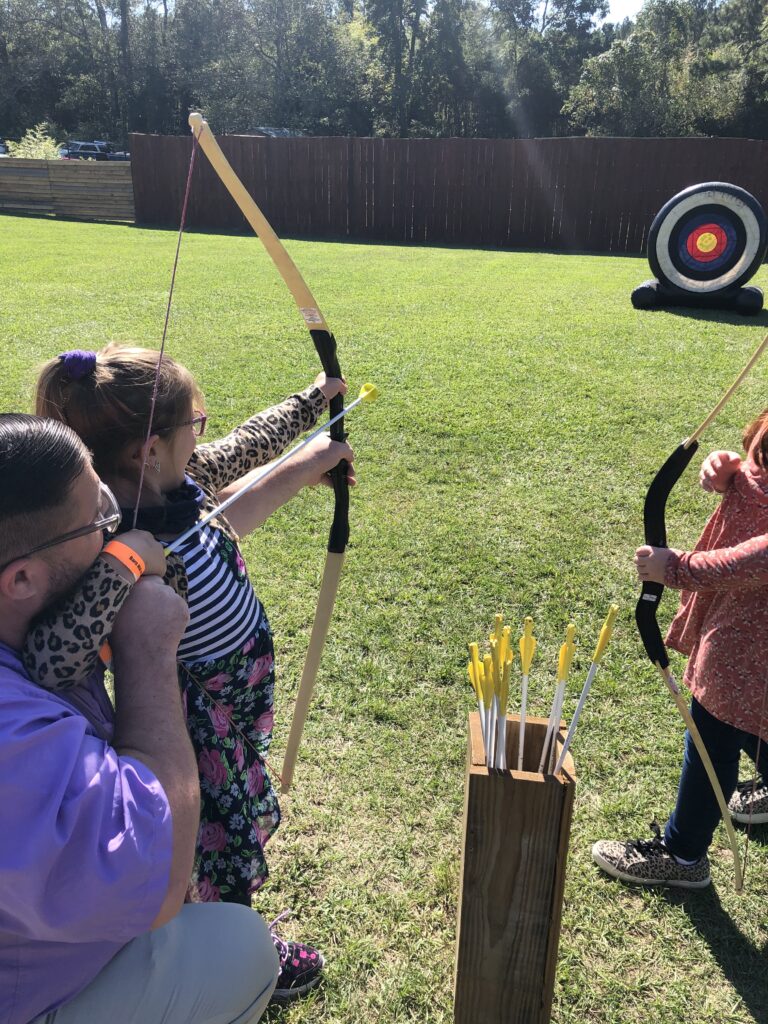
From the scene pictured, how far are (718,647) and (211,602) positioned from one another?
3.66ft

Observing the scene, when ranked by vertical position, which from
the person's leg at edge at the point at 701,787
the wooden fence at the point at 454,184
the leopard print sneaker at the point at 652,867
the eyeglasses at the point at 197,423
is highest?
the wooden fence at the point at 454,184

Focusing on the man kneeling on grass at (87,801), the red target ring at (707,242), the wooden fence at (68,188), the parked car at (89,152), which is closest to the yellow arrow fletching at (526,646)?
the man kneeling on grass at (87,801)

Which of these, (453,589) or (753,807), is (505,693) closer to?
(753,807)

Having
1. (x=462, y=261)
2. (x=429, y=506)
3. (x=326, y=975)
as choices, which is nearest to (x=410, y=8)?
(x=462, y=261)

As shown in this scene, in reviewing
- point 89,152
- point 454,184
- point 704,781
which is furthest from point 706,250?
point 89,152

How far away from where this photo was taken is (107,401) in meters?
1.29

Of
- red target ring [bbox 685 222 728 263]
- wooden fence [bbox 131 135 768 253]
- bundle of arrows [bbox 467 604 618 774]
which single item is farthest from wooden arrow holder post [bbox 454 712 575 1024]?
wooden fence [bbox 131 135 768 253]

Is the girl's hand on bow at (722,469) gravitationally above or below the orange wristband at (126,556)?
below

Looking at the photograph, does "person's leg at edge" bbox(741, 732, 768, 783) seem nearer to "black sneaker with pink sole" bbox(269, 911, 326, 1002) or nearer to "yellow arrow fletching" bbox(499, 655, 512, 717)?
"yellow arrow fletching" bbox(499, 655, 512, 717)

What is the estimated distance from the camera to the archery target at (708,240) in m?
7.88

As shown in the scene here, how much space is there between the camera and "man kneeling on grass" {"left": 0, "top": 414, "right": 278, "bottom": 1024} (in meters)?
0.84

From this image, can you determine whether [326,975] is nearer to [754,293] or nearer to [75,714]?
[75,714]

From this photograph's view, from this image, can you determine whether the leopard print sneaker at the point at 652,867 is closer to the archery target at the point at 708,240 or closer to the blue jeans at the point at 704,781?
the blue jeans at the point at 704,781

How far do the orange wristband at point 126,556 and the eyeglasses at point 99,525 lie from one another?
0.10ft
